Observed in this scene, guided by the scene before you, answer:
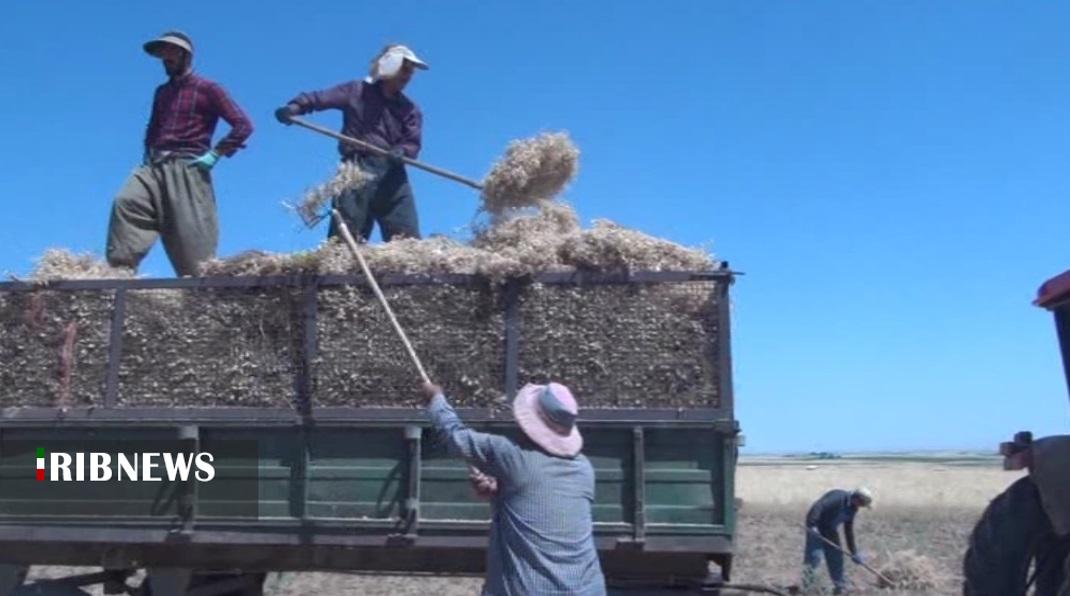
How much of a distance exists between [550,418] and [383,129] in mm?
3976

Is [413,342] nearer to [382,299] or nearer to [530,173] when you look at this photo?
[382,299]

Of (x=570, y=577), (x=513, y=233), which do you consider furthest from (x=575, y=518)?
(x=513, y=233)

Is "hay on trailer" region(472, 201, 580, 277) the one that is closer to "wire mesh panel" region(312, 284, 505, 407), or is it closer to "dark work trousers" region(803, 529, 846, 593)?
"wire mesh panel" region(312, 284, 505, 407)

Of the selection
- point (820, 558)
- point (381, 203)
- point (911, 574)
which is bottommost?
point (911, 574)

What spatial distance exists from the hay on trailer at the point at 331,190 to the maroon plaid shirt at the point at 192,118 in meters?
0.73

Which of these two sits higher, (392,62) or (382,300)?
(392,62)

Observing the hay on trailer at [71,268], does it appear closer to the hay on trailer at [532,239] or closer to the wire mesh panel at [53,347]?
the wire mesh panel at [53,347]

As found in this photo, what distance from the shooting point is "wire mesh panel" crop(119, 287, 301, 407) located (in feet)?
20.7

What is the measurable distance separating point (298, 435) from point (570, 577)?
1.98 meters

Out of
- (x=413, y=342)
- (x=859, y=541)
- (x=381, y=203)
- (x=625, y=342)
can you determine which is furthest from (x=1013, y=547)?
(x=859, y=541)

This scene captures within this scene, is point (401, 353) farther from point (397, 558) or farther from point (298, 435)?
point (397, 558)

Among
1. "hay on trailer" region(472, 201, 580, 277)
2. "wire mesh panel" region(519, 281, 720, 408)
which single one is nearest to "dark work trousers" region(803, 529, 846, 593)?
"hay on trailer" region(472, 201, 580, 277)

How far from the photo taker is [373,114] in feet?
27.5

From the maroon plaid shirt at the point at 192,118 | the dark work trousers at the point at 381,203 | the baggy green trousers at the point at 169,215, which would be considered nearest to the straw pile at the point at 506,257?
the baggy green trousers at the point at 169,215
